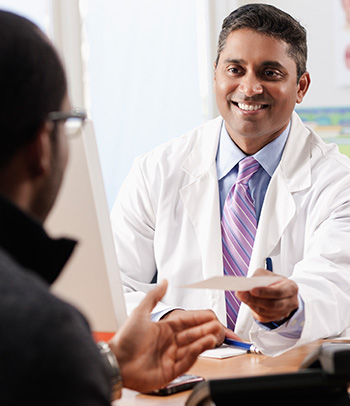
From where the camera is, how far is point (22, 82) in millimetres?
833

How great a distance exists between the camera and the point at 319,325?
188cm

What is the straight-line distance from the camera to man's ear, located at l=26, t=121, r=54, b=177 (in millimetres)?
866

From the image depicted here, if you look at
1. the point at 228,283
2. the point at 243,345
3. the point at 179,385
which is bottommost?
the point at 243,345

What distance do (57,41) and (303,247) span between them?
1985 millimetres

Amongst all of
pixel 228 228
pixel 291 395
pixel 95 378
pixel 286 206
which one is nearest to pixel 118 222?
pixel 228 228

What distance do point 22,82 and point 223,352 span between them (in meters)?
1.14

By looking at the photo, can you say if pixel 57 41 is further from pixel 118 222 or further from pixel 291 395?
pixel 291 395

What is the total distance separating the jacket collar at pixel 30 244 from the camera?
84 cm

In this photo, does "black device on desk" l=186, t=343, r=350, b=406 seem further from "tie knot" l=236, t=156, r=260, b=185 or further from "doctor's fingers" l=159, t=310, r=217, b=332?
"tie knot" l=236, t=156, r=260, b=185

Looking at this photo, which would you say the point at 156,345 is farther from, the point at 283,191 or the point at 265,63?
the point at 265,63

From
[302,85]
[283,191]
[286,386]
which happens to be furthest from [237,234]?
[286,386]

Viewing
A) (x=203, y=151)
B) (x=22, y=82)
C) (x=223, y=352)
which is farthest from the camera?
(x=203, y=151)

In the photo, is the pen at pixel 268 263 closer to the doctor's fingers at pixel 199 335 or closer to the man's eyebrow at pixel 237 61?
the man's eyebrow at pixel 237 61

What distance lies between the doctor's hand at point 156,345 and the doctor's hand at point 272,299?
30cm
